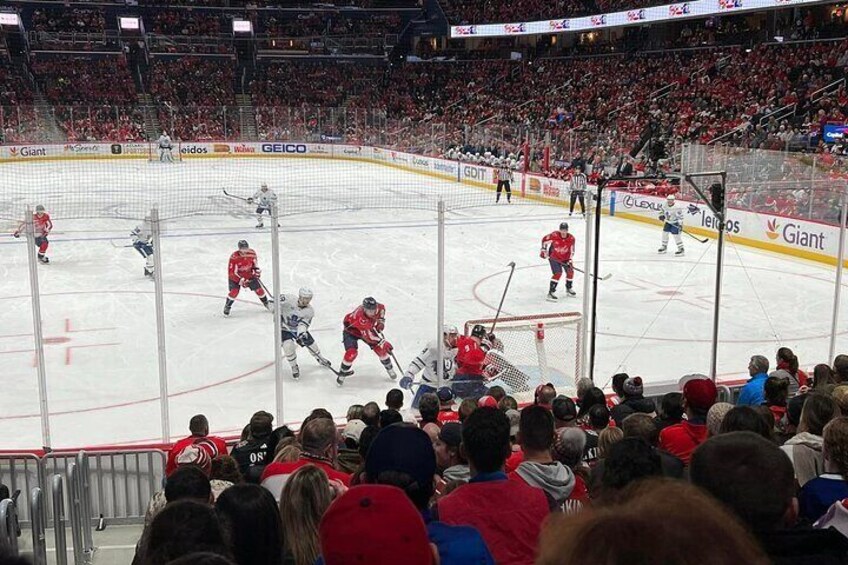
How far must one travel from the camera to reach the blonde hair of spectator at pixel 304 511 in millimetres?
2694

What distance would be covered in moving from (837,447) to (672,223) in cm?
1371

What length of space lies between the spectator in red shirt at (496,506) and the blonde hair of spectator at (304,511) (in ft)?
1.29

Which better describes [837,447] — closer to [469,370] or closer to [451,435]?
[451,435]

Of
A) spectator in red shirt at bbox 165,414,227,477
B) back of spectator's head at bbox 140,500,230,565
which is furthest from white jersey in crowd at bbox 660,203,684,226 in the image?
back of spectator's head at bbox 140,500,230,565

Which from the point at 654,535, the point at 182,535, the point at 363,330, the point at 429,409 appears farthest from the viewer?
the point at 363,330

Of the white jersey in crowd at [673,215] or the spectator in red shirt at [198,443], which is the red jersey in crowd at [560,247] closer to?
the white jersey in crowd at [673,215]

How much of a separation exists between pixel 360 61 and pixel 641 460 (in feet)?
143

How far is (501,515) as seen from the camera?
→ 264 centimetres

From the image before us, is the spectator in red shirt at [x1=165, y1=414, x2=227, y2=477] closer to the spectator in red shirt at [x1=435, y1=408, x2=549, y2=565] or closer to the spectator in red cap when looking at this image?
the spectator in red shirt at [x1=435, y1=408, x2=549, y2=565]

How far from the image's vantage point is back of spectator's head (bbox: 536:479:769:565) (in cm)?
106

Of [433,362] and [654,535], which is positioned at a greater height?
[654,535]

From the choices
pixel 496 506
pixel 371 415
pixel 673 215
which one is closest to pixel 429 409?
pixel 371 415

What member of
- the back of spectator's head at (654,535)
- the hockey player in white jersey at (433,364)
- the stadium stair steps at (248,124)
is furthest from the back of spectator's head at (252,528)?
the stadium stair steps at (248,124)

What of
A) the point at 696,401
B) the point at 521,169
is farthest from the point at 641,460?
the point at 521,169
